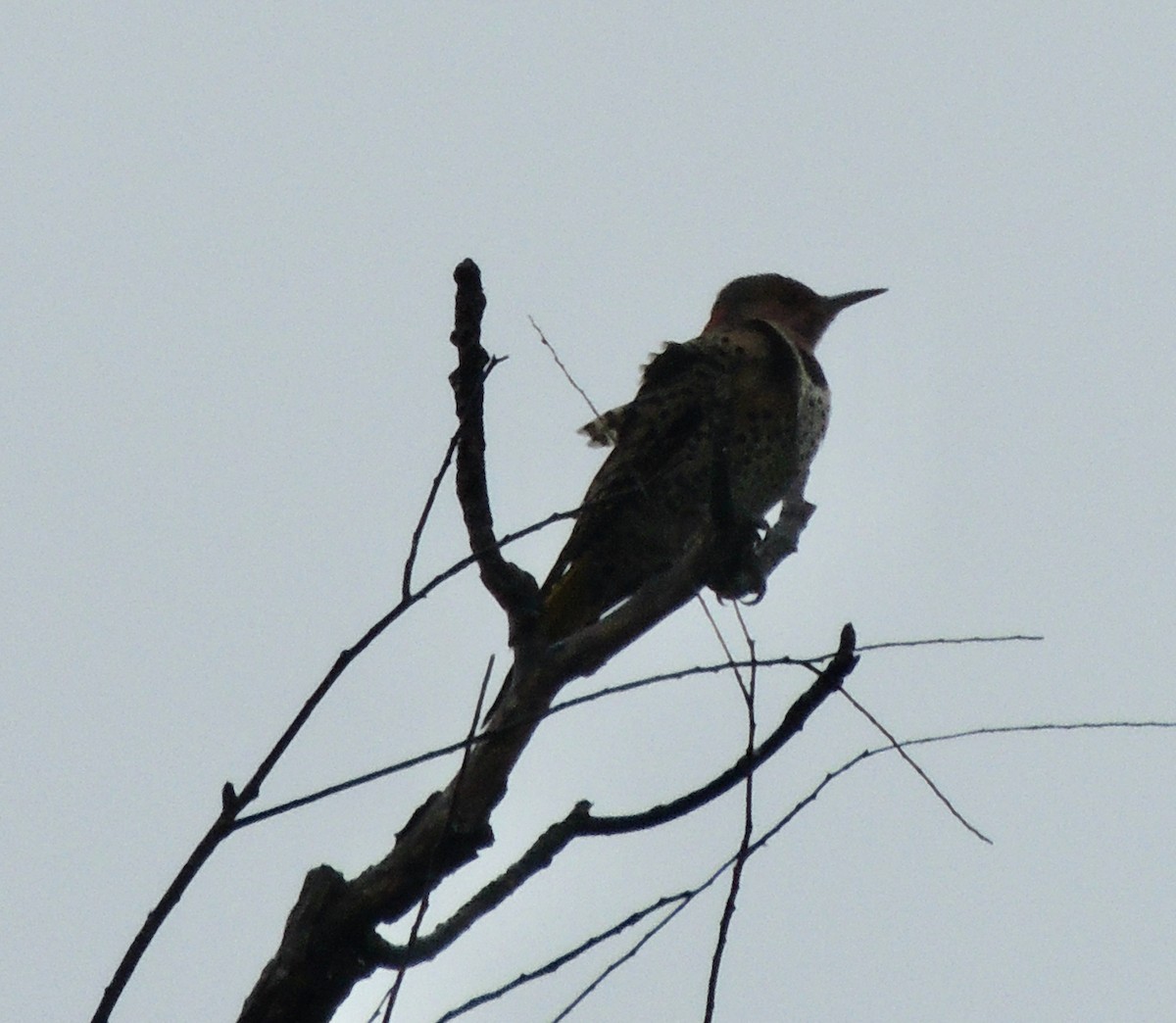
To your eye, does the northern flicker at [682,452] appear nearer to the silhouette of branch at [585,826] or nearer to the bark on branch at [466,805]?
the bark on branch at [466,805]

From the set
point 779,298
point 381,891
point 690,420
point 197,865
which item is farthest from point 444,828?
point 779,298

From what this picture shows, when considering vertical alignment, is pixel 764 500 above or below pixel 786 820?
above

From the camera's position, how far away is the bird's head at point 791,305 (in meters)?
8.43

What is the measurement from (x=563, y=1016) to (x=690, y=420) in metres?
4.15

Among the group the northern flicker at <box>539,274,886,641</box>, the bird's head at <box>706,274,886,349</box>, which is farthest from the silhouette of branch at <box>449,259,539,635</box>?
the bird's head at <box>706,274,886,349</box>

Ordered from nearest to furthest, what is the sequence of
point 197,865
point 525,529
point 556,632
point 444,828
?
point 197,865 → point 525,529 → point 444,828 → point 556,632

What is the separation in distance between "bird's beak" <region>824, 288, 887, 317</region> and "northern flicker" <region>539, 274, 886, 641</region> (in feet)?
3.92

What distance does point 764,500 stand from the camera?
6.97 metres

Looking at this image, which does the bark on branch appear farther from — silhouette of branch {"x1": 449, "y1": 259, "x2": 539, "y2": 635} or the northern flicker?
the northern flicker

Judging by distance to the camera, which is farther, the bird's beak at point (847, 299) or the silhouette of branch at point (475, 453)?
the bird's beak at point (847, 299)

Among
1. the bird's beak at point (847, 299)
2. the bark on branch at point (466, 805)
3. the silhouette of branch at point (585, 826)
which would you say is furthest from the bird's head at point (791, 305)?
the silhouette of branch at point (585, 826)

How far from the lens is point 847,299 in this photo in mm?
8508

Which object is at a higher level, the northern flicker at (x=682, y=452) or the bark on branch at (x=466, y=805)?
the northern flicker at (x=682, y=452)

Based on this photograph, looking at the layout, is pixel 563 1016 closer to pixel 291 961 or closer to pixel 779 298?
pixel 291 961
